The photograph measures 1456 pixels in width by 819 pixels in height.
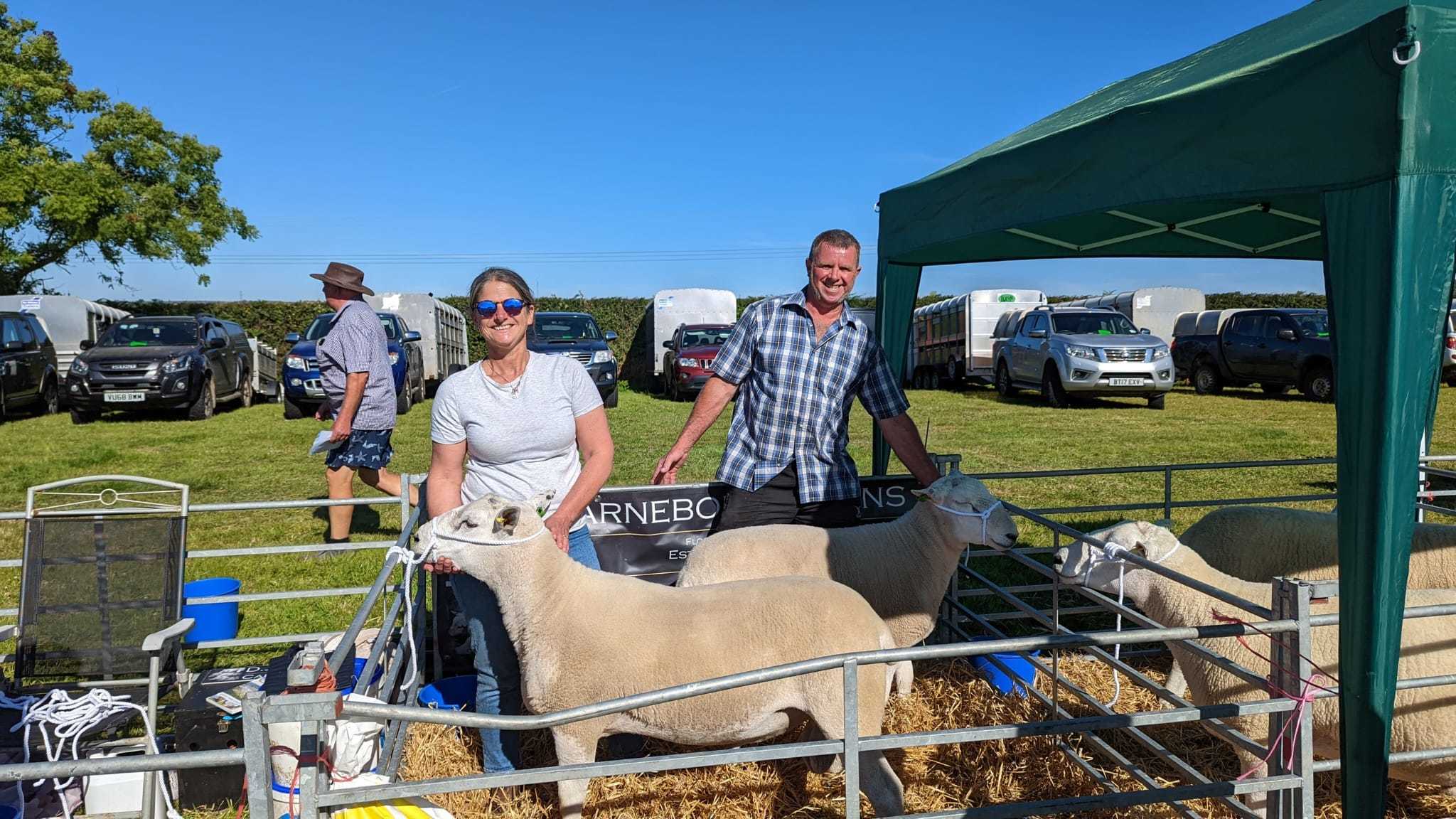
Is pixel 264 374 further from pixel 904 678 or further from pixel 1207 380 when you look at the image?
pixel 1207 380

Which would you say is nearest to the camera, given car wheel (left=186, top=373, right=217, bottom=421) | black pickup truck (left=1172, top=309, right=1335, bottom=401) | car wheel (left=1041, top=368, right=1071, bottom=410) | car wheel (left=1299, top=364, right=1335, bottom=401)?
car wheel (left=186, top=373, right=217, bottom=421)

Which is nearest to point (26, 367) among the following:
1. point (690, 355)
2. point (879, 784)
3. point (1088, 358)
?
point (690, 355)

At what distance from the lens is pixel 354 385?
6207 millimetres

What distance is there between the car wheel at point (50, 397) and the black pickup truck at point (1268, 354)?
81.3 feet

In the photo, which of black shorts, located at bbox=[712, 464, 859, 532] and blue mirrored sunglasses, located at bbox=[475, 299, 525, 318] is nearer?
blue mirrored sunglasses, located at bbox=[475, 299, 525, 318]

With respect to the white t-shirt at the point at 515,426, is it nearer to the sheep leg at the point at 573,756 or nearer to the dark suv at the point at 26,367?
the sheep leg at the point at 573,756

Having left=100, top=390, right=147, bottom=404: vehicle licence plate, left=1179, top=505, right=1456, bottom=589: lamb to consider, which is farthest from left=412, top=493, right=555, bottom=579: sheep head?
left=100, top=390, right=147, bottom=404: vehicle licence plate

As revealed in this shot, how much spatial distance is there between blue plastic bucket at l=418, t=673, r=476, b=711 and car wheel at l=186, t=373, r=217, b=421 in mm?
15189

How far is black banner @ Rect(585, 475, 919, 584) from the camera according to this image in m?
4.62

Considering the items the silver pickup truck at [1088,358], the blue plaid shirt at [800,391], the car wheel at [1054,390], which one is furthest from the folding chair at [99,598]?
the car wheel at [1054,390]

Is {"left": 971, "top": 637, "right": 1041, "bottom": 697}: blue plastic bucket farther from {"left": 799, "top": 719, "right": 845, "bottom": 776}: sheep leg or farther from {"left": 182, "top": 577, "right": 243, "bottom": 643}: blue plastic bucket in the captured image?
{"left": 182, "top": 577, "right": 243, "bottom": 643}: blue plastic bucket

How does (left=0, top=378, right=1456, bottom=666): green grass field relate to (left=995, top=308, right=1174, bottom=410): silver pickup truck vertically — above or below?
below

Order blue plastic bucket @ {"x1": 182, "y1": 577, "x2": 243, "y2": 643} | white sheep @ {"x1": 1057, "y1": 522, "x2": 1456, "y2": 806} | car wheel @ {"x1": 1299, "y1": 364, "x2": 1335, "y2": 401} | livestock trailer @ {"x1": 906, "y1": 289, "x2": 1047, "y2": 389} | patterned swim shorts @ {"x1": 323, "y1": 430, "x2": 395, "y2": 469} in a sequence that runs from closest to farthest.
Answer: white sheep @ {"x1": 1057, "y1": 522, "x2": 1456, "y2": 806} → blue plastic bucket @ {"x1": 182, "y1": 577, "x2": 243, "y2": 643} → patterned swim shorts @ {"x1": 323, "y1": 430, "x2": 395, "y2": 469} → car wheel @ {"x1": 1299, "y1": 364, "x2": 1335, "y2": 401} → livestock trailer @ {"x1": 906, "y1": 289, "x2": 1047, "y2": 389}

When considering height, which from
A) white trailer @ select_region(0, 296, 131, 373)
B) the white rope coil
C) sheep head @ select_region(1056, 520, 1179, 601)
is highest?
white trailer @ select_region(0, 296, 131, 373)
